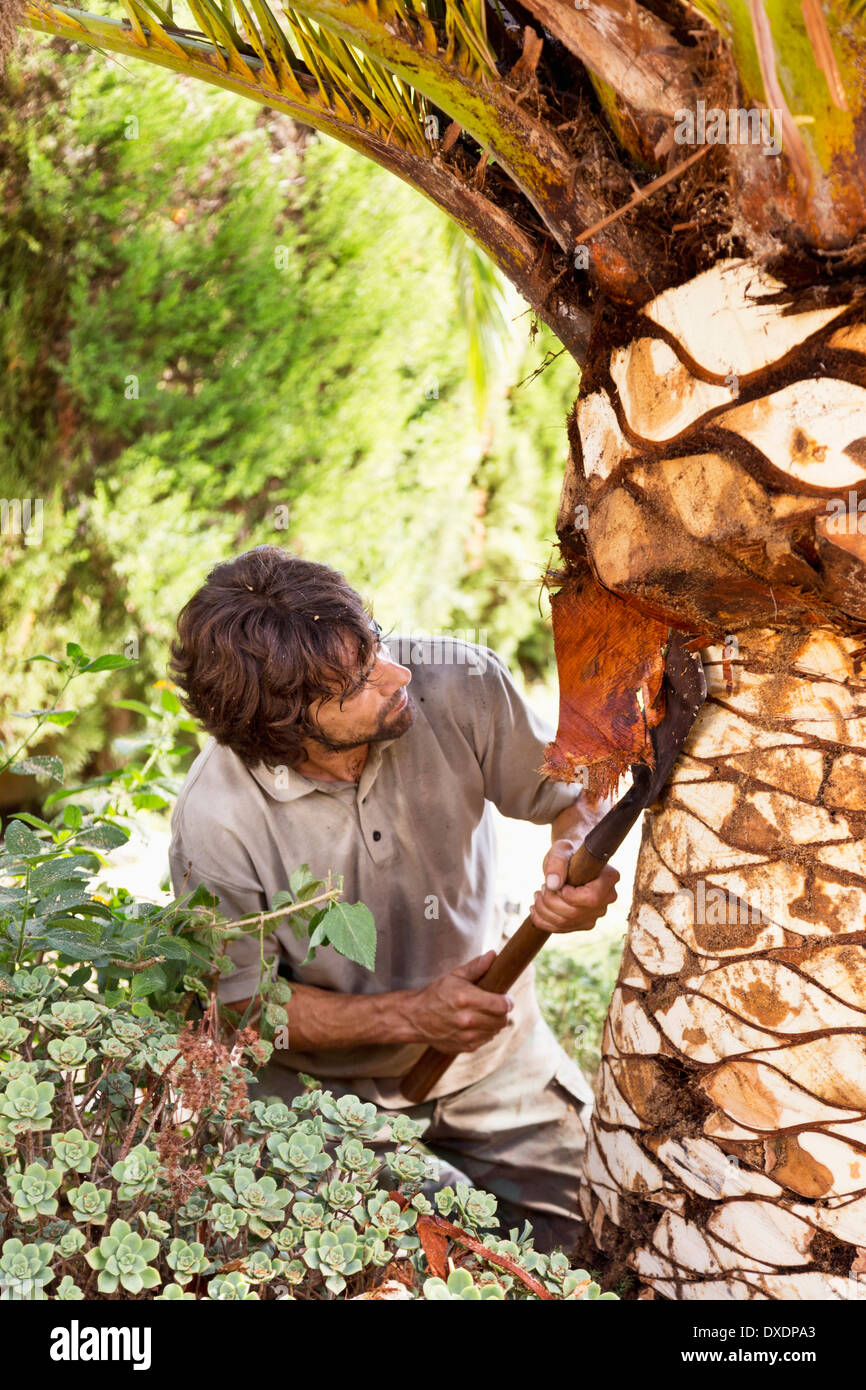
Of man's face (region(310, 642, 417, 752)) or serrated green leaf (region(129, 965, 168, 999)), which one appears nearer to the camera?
serrated green leaf (region(129, 965, 168, 999))

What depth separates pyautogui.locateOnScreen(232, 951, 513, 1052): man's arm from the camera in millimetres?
2203

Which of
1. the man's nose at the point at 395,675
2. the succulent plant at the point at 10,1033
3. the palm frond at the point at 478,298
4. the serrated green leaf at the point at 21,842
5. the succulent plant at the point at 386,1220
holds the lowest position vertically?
the succulent plant at the point at 386,1220

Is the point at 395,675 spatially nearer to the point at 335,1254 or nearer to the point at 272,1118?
the point at 272,1118

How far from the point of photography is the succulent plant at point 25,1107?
1.24 m

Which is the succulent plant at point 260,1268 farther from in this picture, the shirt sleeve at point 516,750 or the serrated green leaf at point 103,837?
the shirt sleeve at point 516,750

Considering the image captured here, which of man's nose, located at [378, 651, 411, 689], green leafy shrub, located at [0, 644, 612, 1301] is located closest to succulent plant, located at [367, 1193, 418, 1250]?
green leafy shrub, located at [0, 644, 612, 1301]

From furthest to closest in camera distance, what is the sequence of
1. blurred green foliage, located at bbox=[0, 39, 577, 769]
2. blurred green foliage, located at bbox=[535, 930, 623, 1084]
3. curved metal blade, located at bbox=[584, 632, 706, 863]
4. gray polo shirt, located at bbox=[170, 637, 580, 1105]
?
blurred green foliage, located at bbox=[0, 39, 577, 769]
blurred green foliage, located at bbox=[535, 930, 623, 1084]
gray polo shirt, located at bbox=[170, 637, 580, 1105]
curved metal blade, located at bbox=[584, 632, 706, 863]

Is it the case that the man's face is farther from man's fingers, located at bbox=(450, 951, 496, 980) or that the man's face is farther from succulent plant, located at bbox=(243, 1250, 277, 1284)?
succulent plant, located at bbox=(243, 1250, 277, 1284)

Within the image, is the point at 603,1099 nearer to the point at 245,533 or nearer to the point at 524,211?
the point at 524,211

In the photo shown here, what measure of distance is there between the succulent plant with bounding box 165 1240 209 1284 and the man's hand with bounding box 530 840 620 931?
38.0 inches

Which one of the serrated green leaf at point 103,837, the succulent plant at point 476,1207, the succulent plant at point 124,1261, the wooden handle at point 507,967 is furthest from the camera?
the wooden handle at point 507,967

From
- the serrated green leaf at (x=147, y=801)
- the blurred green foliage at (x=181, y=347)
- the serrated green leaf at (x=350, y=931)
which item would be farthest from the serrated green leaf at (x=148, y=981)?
the blurred green foliage at (x=181, y=347)

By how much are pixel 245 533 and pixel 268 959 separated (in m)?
4.33
